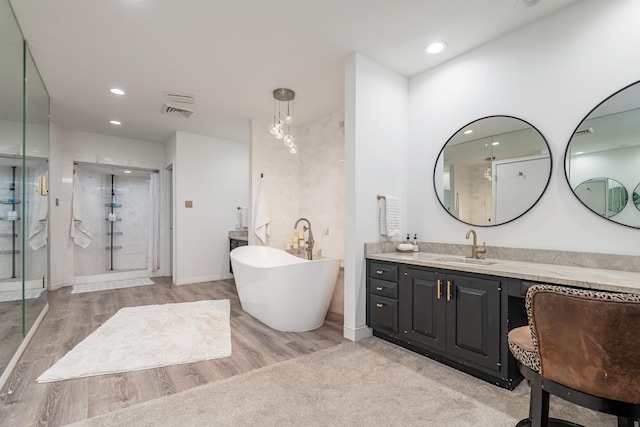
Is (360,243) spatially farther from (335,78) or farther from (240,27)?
(240,27)

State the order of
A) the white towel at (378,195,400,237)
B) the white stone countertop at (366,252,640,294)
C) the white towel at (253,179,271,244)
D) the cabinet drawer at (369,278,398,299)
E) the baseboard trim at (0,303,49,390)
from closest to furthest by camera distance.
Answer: the white stone countertop at (366,252,640,294), the baseboard trim at (0,303,49,390), the cabinet drawer at (369,278,398,299), the white towel at (378,195,400,237), the white towel at (253,179,271,244)

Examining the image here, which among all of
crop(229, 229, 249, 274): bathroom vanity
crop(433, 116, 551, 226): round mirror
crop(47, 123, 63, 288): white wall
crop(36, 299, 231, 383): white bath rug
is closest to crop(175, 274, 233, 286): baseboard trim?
crop(229, 229, 249, 274): bathroom vanity

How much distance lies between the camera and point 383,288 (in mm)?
Result: 2725

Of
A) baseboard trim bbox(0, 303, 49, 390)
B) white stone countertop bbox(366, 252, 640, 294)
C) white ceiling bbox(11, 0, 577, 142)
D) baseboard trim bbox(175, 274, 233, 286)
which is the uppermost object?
white ceiling bbox(11, 0, 577, 142)

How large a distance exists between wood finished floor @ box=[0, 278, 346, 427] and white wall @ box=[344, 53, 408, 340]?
463 mm

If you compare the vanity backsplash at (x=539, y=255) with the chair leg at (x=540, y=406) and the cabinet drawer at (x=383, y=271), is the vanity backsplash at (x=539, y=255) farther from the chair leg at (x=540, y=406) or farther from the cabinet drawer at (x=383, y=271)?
the chair leg at (x=540, y=406)

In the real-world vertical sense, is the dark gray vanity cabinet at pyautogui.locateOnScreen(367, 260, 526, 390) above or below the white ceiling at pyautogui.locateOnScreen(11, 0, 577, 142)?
below

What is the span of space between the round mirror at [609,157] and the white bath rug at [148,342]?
9.94ft

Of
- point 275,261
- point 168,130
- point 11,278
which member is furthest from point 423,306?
point 168,130

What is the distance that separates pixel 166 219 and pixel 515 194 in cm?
582

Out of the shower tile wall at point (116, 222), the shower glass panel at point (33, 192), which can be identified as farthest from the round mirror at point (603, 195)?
the shower tile wall at point (116, 222)

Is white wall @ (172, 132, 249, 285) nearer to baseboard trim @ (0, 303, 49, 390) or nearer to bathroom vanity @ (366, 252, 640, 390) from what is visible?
baseboard trim @ (0, 303, 49, 390)

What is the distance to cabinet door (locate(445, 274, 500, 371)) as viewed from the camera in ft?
6.59

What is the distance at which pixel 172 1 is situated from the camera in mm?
2160
